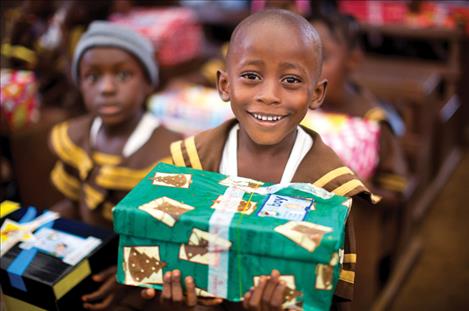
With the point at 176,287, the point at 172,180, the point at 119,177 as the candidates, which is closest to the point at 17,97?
the point at 119,177

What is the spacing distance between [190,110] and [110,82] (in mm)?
544

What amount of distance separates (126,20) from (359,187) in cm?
243

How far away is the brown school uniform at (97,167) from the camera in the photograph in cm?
149

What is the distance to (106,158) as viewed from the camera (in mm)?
1523

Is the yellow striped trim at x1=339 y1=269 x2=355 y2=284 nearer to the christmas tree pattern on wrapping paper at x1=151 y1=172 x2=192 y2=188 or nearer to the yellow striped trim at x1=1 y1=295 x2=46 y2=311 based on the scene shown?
the christmas tree pattern on wrapping paper at x1=151 y1=172 x2=192 y2=188

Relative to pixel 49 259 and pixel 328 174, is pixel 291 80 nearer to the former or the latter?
pixel 328 174

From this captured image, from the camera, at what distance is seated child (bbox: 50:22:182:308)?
57.5 inches

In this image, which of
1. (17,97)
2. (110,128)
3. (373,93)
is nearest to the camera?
(110,128)

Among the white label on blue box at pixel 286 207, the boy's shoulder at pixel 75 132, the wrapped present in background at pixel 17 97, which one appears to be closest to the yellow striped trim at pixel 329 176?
the white label on blue box at pixel 286 207

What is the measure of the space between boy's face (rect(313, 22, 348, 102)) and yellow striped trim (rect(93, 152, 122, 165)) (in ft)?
2.75

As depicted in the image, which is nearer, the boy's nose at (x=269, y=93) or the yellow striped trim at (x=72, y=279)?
the boy's nose at (x=269, y=93)

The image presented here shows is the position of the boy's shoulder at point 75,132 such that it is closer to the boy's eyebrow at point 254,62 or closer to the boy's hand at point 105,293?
the boy's hand at point 105,293

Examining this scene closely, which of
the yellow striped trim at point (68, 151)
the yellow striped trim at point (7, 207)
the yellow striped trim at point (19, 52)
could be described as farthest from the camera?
the yellow striped trim at point (19, 52)

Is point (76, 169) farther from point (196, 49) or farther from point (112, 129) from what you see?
point (196, 49)
